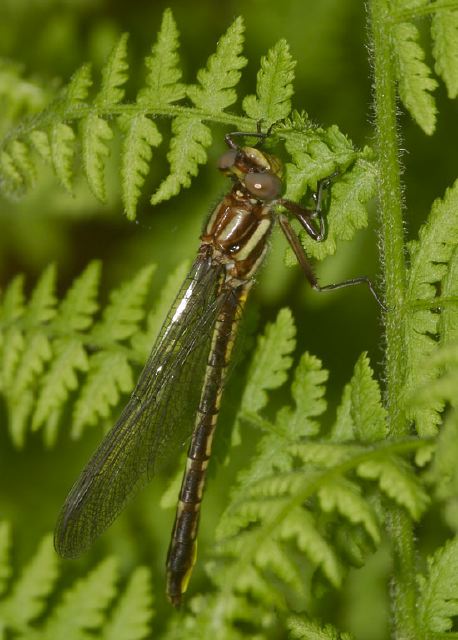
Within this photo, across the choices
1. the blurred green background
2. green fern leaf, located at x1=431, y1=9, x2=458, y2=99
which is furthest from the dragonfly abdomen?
green fern leaf, located at x1=431, y1=9, x2=458, y2=99

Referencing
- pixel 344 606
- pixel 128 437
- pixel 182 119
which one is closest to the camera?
pixel 182 119

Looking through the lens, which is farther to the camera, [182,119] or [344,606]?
[344,606]

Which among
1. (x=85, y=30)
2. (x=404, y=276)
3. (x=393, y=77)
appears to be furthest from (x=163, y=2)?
(x=404, y=276)

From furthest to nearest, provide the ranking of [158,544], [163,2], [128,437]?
[163,2] → [158,544] → [128,437]

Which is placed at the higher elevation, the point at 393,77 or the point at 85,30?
the point at 85,30

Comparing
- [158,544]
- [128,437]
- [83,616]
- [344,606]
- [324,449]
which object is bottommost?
[344,606]

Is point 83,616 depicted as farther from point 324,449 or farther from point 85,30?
point 85,30

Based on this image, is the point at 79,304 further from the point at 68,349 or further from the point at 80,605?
the point at 80,605

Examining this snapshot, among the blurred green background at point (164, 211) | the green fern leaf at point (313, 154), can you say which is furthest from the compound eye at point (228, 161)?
the blurred green background at point (164, 211)
